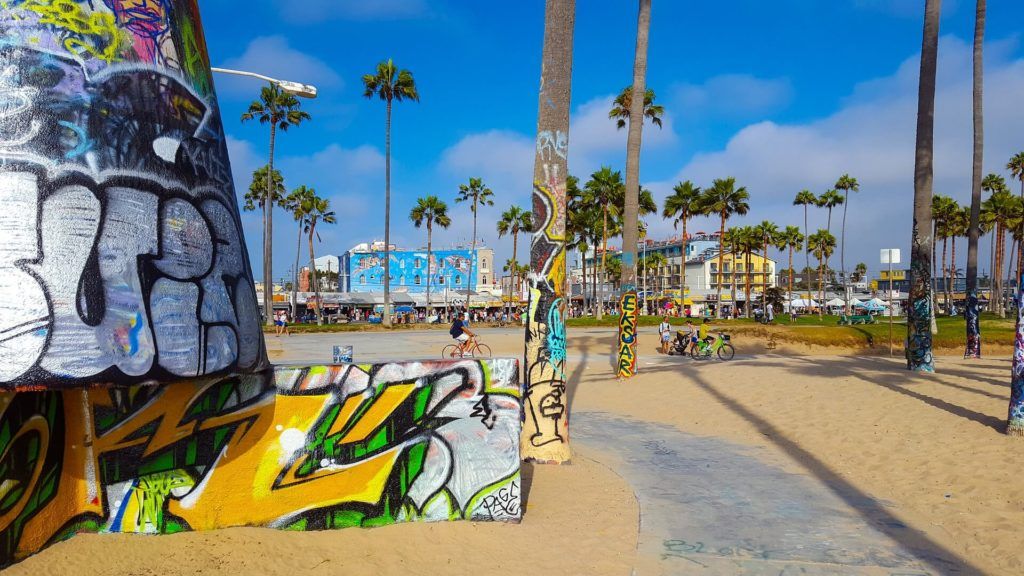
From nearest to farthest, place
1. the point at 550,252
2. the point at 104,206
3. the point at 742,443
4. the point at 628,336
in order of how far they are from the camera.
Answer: the point at 104,206, the point at 550,252, the point at 742,443, the point at 628,336

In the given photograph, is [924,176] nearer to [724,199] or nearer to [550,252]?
[550,252]

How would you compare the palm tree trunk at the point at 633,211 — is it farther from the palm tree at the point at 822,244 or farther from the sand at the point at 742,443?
the palm tree at the point at 822,244

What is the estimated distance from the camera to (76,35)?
4.32 metres

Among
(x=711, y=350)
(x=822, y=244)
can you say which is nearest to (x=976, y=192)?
(x=711, y=350)

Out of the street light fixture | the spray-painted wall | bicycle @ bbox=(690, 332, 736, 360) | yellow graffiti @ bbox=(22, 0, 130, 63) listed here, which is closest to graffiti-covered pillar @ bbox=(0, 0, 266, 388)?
yellow graffiti @ bbox=(22, 0, 130, 63)

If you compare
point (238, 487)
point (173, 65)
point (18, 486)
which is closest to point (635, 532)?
point (238, 487)

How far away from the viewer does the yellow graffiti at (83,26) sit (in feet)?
14.0

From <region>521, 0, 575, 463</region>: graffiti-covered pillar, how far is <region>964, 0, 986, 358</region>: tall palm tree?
19.9 m

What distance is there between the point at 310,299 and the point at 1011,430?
64063 millimetres

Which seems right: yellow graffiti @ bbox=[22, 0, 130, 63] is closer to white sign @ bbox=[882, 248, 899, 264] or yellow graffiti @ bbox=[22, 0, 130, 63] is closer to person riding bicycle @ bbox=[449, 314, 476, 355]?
person riding bicycle @ bbox=[449, 314, 476, 355]

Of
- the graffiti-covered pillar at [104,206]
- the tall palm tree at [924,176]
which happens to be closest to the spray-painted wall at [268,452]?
the graffiti-covered pillar at [104,206]

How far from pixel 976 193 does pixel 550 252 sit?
74.6 feet

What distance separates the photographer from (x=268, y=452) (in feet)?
19.6

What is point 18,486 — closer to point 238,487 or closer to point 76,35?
point 238,487
